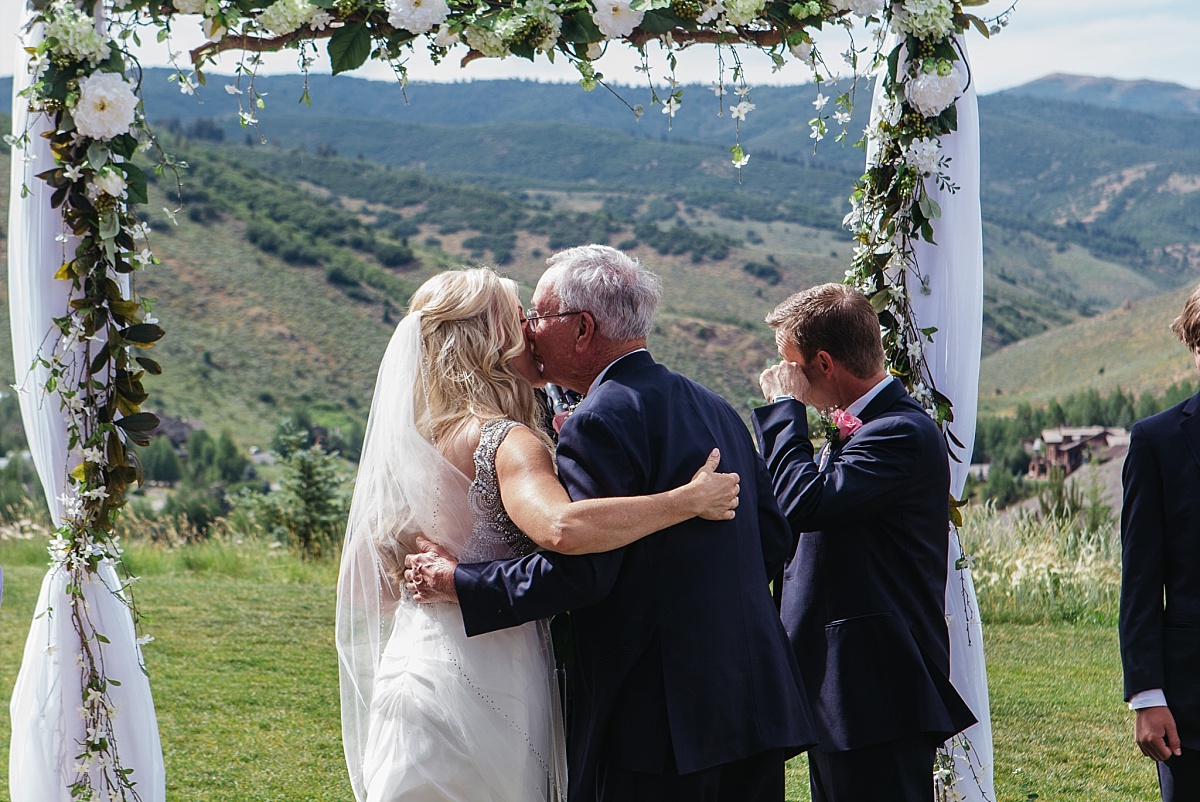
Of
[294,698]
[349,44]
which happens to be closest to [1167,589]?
[349,44]

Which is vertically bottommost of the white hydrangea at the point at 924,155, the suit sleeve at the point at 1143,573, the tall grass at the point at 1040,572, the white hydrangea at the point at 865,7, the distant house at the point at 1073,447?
the distant house at the point at 1073,447

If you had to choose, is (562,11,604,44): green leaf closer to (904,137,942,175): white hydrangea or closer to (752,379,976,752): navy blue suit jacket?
(904,137,942,175): white hydrangea

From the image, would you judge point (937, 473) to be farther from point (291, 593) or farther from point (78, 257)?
point (291, 593)

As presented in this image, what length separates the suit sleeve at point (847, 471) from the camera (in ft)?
9.72

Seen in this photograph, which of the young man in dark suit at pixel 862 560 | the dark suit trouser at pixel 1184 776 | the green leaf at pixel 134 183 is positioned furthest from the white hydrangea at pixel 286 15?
the dark suit trouser at pixel 1184 776

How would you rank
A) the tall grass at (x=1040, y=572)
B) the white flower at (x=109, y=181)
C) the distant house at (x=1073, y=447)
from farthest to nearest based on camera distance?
the distant house at (x=1073, y=447) < the tall grass at (x=1040, y=572) < the white flower at (x=109, y=181)

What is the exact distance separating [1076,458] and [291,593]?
16790mm

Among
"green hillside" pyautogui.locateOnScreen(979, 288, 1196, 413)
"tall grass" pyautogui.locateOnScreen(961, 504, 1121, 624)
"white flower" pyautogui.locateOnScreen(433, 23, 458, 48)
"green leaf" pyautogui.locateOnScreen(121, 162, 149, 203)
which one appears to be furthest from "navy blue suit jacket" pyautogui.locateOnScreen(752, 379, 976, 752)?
"green hillside" pyautogui.locateOnScreen(979, 288, 1196, 413)

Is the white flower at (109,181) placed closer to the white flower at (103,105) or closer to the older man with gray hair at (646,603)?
the white flower at (103,105)

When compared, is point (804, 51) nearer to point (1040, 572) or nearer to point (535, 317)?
point (535, 317)

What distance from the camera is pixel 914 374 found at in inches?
155

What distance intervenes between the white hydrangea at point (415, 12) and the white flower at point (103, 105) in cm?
77

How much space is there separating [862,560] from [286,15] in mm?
2230

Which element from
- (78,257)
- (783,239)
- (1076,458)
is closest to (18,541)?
(78,257)
